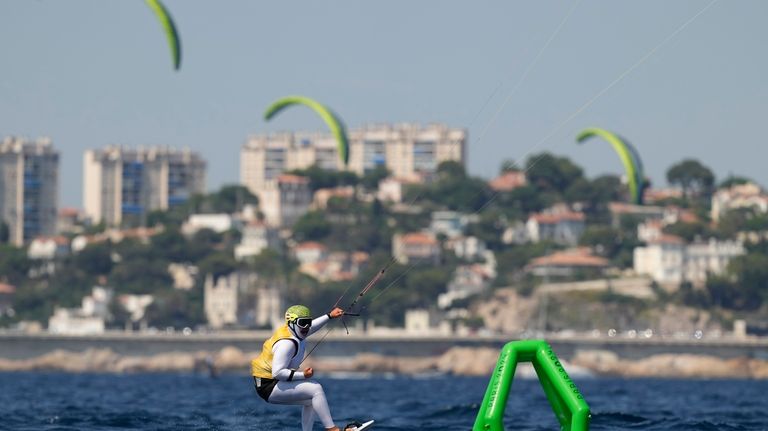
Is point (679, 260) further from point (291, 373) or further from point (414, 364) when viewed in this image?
point (291, 373)

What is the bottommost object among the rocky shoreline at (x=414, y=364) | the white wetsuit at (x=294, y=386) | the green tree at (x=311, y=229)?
the rocky shoreline at (x=414, y=364)

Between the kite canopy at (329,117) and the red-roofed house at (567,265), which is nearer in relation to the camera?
the kite canopy at (329,117)

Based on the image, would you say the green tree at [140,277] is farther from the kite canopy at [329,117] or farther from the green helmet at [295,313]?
the green helmet at [295,313]

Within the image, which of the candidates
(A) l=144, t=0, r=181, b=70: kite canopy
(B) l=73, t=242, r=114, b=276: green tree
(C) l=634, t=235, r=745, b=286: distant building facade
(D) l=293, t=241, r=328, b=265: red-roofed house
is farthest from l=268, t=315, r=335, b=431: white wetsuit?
(D) l=293, t=241, r=328, b=265: red-roofed house

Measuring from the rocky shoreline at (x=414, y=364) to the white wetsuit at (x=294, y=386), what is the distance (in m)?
108

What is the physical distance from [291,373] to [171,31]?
18271mm

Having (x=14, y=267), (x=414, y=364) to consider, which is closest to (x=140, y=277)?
(x=14, y=267)

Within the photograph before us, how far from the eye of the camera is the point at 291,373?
18.8 m

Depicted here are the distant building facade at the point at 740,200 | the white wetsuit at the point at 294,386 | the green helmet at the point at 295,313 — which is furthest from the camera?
the distant building facade at the point at 740,200

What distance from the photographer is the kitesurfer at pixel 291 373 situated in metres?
18.9

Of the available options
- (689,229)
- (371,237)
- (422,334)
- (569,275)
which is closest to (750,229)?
(689,229)

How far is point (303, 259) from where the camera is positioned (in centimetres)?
17838

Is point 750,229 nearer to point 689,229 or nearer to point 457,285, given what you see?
point 689,229

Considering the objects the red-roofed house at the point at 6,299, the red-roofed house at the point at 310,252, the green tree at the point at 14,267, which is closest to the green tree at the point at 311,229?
the red-roofed house at the point at 310,252
